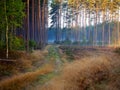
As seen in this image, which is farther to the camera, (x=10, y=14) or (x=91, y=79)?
(x=10, y=14)

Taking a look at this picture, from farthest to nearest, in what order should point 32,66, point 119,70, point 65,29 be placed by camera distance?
point 65,29
point 32,66
point 119,70

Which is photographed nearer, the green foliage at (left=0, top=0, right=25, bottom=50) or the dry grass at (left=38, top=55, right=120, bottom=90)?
the dry grass at (left=38, top=55, right=120, bottom=90)

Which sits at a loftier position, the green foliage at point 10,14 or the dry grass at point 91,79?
the green foliage at point 10,14

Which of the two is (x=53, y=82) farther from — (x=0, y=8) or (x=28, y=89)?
(x=0, y=8)

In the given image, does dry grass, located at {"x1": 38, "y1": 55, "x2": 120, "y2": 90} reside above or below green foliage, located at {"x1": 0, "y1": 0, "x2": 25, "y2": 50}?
below

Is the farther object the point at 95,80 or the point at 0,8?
the point at 0,8

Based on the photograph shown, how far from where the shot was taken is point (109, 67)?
50.4 ft

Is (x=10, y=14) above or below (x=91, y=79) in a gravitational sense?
above

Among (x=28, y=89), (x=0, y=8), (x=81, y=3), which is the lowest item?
(x=28, y=89)

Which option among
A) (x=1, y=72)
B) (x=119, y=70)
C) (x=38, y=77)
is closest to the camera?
(x=119, y=70)

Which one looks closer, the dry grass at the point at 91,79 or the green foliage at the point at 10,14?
the dry grass at the point at 91,79

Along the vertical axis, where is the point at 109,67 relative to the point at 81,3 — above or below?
below

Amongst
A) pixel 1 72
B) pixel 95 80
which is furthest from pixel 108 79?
pixel 1 72

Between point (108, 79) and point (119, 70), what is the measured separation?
891mm
